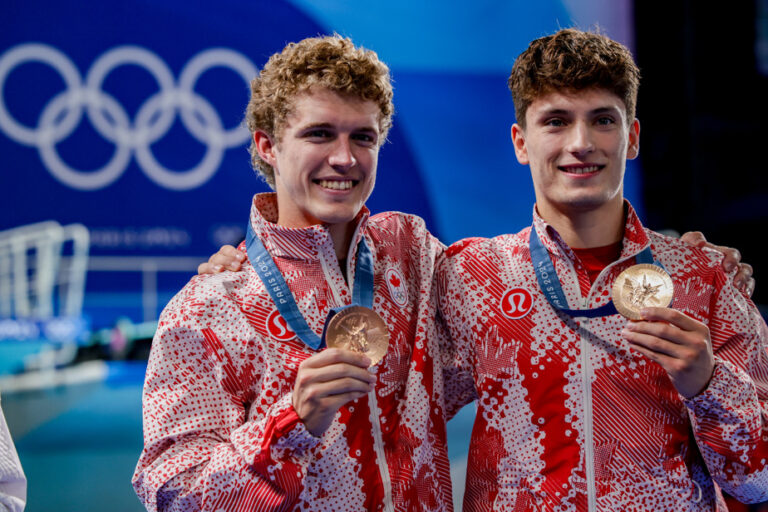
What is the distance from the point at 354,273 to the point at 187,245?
416 centimetres

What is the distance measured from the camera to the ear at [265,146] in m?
2.34

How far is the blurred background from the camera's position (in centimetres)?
591

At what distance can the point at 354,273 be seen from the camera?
7.19 feet

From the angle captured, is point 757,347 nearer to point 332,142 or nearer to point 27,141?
point 332,142

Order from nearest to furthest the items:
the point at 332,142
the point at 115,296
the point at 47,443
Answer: the point at 332,142 < the point at 47,443 < the point at 115,296

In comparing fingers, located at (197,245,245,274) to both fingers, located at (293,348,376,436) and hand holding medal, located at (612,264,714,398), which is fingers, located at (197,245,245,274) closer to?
fingers, located at (293,348,376,436)

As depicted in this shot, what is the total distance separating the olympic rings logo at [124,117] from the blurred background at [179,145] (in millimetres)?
11

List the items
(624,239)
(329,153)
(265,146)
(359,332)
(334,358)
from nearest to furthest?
(334,358) < (359,332) < (329,153) < (624,239) < (265,146)

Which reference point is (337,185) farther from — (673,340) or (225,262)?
(673,340)

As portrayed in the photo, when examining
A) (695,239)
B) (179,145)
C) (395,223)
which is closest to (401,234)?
(395,223)

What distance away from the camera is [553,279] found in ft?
7.26

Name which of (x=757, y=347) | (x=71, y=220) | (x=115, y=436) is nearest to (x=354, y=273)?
(x=757, y=347)

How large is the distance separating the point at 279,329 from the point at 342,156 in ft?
1.67

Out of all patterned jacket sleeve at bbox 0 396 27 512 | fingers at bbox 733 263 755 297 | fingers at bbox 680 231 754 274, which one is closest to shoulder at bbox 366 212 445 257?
fingers at bbox 680 231 754 274
